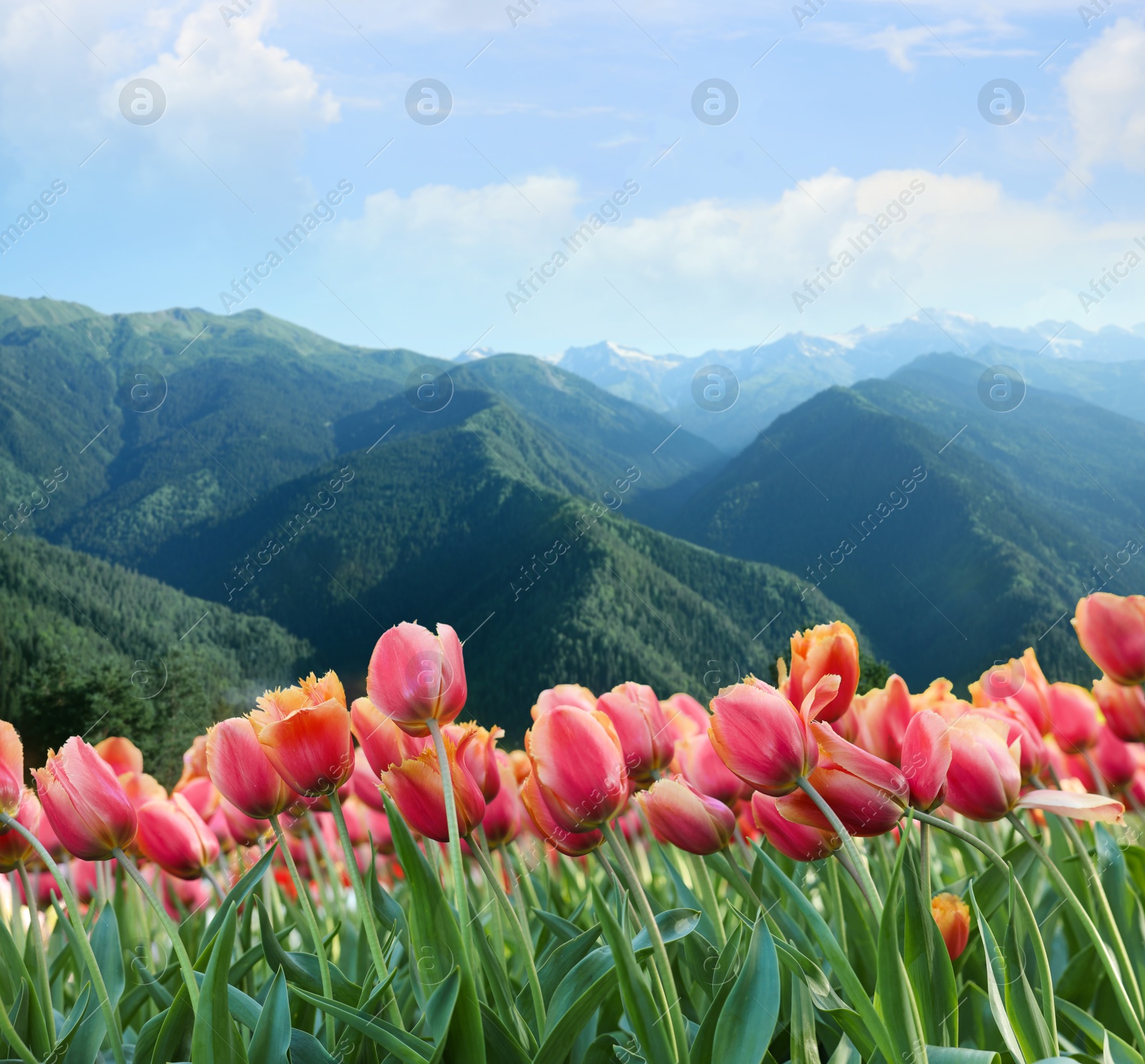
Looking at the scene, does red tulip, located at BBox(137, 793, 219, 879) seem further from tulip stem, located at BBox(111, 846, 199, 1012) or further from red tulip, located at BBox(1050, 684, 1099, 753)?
red tulip, located at BBox(1050, 684, 1099, 753)

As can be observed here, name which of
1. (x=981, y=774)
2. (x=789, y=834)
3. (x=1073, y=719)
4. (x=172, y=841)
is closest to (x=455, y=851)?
(x=789, y=834)

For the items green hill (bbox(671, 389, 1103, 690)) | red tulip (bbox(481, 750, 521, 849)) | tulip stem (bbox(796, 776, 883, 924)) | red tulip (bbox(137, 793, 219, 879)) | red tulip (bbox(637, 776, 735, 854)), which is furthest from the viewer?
green hill (bbox(671, 389, 1103, 690))

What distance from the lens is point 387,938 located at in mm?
2008

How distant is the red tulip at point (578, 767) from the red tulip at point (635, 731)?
306mm

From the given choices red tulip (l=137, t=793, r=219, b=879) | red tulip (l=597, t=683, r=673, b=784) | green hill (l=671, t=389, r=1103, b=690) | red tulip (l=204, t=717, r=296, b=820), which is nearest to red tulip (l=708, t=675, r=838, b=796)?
red tulip (l=597, t=683, r=673, b=784)

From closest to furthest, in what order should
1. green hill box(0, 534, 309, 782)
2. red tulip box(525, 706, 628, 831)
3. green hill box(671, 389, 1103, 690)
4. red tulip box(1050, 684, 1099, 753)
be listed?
red tulip box(525, 706, 628, 831), red tulip box(1050, 684, 1099, 753), green hill box(0, 534, 309, 782), green hill box(671, 389, 1103, 690)

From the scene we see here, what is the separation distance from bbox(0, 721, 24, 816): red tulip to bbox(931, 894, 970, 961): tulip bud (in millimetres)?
1662

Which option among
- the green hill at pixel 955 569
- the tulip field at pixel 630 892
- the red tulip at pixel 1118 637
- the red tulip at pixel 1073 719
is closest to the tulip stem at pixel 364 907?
the tulip field at pixel 630 892

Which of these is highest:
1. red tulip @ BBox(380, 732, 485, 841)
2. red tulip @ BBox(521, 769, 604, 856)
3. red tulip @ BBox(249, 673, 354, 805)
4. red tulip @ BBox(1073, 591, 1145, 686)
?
red tulip @ BBox(1073, 591, 1145, 686)

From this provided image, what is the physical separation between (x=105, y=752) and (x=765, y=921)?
8.32 feet

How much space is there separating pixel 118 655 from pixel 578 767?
105769mm

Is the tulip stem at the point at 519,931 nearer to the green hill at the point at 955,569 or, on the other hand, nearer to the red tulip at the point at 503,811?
the red tulip at the point at 503,811

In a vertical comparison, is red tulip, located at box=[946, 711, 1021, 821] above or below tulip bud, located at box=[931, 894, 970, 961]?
above

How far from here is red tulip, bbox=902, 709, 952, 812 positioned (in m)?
1.28
